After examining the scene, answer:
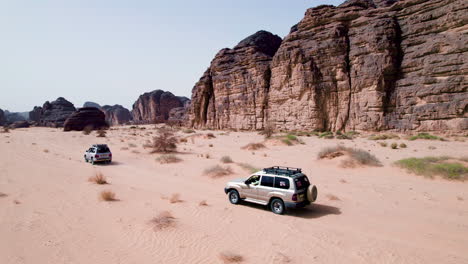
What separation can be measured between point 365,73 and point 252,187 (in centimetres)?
3314

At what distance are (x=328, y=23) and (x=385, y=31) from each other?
31.6 feet

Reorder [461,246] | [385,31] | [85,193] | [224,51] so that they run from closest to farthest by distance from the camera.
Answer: [461,246] < [85,193] < [385,31] < [224,51]

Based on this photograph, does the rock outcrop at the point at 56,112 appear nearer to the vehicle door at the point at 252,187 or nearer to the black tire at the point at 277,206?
the vehicle door at the point at 252,187

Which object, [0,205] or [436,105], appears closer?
[0,205]

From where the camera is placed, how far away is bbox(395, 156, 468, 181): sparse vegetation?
43.4ft

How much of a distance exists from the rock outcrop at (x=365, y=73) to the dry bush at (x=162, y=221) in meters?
33.2

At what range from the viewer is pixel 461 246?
701 cm

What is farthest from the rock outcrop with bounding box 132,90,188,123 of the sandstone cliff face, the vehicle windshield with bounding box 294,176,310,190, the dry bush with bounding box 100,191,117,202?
the vehicle windshield with bounding box 294,176,310,190

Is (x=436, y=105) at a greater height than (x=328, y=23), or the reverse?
(x=328, y=23)

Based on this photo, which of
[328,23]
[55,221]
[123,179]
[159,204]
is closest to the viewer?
[55,221]

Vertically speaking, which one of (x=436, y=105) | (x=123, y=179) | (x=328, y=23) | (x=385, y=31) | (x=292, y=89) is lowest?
(x=123, y=179)

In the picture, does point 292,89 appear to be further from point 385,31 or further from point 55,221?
point 55,221

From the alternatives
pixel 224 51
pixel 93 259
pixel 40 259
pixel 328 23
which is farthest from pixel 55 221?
pixel 224 51

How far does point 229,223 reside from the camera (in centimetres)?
889
